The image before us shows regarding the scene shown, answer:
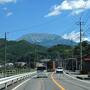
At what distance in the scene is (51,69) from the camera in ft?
445

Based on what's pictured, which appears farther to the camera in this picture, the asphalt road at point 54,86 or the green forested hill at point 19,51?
the green forested hill at point 19,51

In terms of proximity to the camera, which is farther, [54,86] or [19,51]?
[19,51]

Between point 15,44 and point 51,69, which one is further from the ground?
point 15,44

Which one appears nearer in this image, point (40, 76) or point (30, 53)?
point (40, 76)

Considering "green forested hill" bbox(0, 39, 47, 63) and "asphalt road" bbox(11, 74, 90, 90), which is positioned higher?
"green forested hill" bbox(0, 39, 47, 63)

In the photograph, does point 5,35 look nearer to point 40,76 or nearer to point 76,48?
point 40,76

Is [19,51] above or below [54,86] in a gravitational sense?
above

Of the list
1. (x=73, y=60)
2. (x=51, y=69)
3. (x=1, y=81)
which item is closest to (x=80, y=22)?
(x=51, y=69)

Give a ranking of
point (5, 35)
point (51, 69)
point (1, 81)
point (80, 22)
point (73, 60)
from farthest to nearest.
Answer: point (73, 60), point (51, 69), point (80, 22), point (5, 35), point (1, 81)

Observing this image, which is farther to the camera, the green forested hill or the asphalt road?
the green forested hill

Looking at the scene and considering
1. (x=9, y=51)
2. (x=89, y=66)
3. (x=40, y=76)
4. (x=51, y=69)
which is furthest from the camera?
(x=9, y=51)

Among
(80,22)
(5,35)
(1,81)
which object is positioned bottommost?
(1,81)

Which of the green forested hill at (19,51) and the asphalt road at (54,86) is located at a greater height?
the green forested hill at (19,51)

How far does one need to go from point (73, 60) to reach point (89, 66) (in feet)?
216
